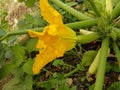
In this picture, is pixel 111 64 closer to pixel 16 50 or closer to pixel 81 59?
pixel 81 59

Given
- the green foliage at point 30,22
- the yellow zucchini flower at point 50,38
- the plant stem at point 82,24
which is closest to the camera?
the yellow zucchini flower at point 50,38

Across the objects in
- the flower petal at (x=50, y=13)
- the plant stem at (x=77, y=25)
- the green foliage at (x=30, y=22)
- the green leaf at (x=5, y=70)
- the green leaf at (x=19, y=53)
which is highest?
the flower petal at (x=50, y=13)

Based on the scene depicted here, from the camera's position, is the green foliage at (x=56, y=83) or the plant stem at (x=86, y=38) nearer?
the plant stem at (x=86, y=38)

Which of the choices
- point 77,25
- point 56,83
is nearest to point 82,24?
point 77,25

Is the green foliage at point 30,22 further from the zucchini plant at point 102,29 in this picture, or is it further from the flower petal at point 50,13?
the flower petal at point 50,13

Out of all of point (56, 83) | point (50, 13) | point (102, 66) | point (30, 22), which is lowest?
point (56, 83)

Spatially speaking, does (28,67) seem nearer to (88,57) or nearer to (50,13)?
(88,57)

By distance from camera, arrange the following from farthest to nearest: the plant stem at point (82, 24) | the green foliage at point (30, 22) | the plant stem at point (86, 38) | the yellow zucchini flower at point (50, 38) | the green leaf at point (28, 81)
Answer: the green foliage at point (30, 22) < the green leaf at point (28, 81) < the plant stem at point (82, 24) < the plant stem at point (86, 38) < the yellow zucchini flower at point (50, 38)

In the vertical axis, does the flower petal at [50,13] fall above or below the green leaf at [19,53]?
above

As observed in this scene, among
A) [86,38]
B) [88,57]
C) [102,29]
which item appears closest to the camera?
[86,38]

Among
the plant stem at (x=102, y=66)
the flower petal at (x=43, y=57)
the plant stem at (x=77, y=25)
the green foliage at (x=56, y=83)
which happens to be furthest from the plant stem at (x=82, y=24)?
the flower petal at (x=43, y=57)

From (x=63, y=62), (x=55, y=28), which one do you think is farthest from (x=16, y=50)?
(x=55, y=28)
